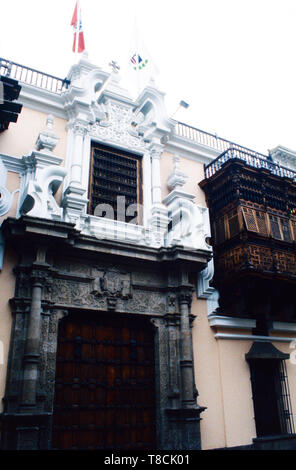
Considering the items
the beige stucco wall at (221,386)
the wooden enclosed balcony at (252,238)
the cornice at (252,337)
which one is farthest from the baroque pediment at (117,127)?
the cornice at (252,337)

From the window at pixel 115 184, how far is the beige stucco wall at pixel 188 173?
74 centimetres

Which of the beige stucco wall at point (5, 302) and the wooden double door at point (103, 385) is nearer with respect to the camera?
the beige stucco wall at point (5, 302)

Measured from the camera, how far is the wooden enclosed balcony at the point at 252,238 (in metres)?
8.98

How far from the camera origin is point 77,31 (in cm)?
1078

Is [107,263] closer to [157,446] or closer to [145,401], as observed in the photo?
[145,401]

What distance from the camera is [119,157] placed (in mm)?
9781

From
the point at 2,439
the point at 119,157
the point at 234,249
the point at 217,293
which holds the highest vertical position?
the point at 119,157

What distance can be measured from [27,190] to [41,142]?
1.24m

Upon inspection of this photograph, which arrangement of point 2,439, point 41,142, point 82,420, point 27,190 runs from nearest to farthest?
point 2,439 → point 82,420 → point 27,190 → point 41,142

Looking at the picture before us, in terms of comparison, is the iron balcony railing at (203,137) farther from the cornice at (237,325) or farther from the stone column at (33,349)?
the stone column at (33,349)

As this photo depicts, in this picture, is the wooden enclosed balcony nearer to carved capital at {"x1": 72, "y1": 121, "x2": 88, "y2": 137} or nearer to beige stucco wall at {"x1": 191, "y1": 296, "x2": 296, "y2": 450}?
beige stucco wall at {"x1": 191, "y1": 296, "x2": 296, "y2": 450}

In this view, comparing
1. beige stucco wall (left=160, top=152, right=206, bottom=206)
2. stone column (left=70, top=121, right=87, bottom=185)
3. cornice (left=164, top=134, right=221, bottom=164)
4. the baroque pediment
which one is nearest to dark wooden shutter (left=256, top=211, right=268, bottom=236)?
beige stucco wall (left=160, top=152, right=206, bottom=206)
